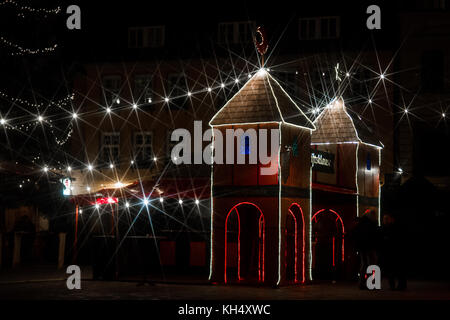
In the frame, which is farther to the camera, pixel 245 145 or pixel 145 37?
pixel 145 37

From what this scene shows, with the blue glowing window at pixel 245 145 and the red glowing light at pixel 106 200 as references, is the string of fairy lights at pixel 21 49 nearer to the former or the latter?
the red glowing light at pixel 106 200

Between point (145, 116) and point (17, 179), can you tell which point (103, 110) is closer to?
point (145, 116)

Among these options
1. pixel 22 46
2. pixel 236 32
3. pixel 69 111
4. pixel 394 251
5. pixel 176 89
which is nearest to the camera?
pixel 394 251

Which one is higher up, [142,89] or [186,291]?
[142,89]

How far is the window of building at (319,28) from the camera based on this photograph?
114 ft

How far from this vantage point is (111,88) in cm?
3778

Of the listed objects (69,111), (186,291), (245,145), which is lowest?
(186,291)

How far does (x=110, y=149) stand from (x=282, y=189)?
19.6 meters

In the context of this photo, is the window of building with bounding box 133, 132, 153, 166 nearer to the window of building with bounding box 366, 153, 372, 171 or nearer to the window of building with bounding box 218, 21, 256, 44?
the window of building with bounding box 218, 21, 256, 44

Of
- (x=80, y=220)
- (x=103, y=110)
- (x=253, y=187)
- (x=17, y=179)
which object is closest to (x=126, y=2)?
(x=103, y=110)

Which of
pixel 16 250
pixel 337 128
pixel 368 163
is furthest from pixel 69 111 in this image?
pixel 368 163

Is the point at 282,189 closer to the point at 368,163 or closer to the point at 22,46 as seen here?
the point at 368,163

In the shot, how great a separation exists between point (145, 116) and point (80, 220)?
6.19 m

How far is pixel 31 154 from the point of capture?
2628 cm
